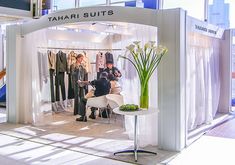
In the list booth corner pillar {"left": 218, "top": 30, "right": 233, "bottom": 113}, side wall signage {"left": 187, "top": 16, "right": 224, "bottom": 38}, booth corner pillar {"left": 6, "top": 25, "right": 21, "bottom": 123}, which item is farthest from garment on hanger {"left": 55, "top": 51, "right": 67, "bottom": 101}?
booth corner pillar {"left": 218, "top": 30, "right": 233, "bottom": 113}

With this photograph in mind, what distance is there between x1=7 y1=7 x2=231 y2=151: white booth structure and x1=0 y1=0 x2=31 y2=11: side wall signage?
3.78 metres

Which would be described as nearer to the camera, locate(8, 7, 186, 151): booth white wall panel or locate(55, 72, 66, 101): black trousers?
locate(8, 7, 186, 151): booth white wall panel

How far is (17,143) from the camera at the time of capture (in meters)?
5.26

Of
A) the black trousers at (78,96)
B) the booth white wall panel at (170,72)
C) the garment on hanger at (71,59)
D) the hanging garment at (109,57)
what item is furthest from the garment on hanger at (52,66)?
the booth white wall panel at (170,72)

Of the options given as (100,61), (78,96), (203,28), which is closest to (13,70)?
(78,96)

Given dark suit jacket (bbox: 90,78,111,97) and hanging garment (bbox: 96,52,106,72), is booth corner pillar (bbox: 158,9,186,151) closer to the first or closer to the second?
dark suit jacket (bbox: 90,78,111,97)

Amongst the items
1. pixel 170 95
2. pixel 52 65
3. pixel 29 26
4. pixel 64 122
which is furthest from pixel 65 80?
pixel 170 95

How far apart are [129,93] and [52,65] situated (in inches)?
126

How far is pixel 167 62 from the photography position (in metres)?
4.87

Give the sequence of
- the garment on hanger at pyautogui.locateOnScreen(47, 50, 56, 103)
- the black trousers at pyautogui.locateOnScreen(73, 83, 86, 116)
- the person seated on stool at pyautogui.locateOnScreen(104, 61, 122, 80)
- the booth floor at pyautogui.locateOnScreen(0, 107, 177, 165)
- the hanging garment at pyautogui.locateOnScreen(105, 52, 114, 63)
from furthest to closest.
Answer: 1. the hanging garment at pyautogui.locateOnScreen(105, 52, 114, 63)
2. the garment on hanger at pyautogui.locateOnScreen(47, 50, 56, 103)
3. the black trousers at pyautogui.locateOnScreen(73, 83, 86, 116)
4. the person seated on stool at pyautogui.locateOnScreen(104, 61, 122, 80)
5. the booth floor at pyautogui.locateOnScreen(0, 107, 177, 165)

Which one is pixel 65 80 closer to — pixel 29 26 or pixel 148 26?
pixel 29 26

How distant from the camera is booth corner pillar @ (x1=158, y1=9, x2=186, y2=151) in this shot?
15.7ft

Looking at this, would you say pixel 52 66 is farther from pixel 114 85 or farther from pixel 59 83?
pixel 114 85

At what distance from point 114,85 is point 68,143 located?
2.47m
